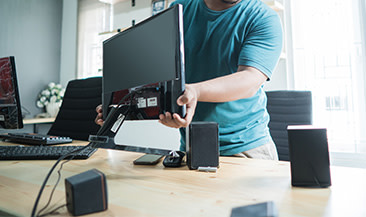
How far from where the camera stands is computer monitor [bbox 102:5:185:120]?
61 centimetres

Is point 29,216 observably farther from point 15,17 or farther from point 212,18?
point 15,17

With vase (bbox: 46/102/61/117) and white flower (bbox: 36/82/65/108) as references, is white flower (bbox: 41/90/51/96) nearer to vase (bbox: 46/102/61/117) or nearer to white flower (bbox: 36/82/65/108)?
white flower (bbox: 36/82/65/108)

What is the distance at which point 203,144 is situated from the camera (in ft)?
2.34

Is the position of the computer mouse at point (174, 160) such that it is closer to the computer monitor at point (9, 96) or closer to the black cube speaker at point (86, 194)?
the black cube speaker at point (86, 194)

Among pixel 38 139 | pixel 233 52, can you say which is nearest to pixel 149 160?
pixel 233 52

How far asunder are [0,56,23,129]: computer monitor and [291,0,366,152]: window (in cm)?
220

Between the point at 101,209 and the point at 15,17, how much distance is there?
410 centimetres

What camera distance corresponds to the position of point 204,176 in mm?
658

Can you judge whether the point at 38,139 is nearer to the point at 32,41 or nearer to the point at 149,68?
the point at 149,68

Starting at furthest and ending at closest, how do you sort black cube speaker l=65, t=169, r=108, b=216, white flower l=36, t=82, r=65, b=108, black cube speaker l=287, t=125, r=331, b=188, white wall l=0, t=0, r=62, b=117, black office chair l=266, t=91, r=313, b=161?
white flower l=36, t=82, r=65, b=108 → white wall l=0, t=0, r=62, b=117 → black office chair l=266, t=91, r=313, b=161 → black cube speaker l=287, t=125, r=331, b=188 → black cube speaker l=65, t=169, r=108, b=216

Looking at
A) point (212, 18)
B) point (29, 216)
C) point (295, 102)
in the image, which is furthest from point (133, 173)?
point (295, 102)

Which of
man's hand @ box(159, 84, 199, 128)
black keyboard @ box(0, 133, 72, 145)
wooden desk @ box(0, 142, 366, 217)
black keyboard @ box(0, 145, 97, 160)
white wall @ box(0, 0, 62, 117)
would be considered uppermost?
white wall @ box(0, 0, 62, 117)

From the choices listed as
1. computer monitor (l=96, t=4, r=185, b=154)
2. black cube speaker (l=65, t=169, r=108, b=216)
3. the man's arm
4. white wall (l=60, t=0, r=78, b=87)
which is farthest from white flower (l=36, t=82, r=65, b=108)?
black cube speaker (l=65, t=169, r=108, b=216)

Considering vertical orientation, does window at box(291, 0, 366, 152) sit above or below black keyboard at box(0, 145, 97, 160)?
above
